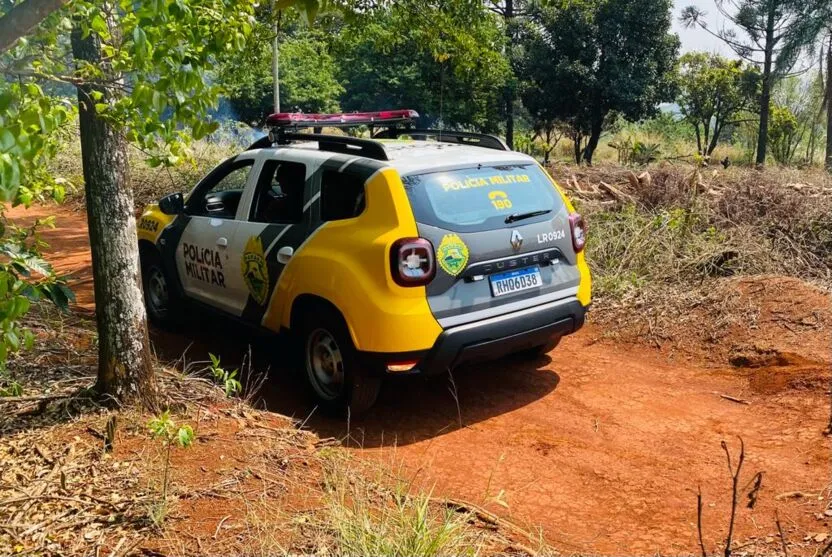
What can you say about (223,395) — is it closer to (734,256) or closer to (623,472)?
(623,472)

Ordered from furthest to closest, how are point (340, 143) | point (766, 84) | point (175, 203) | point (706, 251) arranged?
point (766, 84), point (706, 251), point (175, 203), point (340, 143)

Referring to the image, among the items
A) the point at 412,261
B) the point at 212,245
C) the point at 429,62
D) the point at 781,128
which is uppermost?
the point at 429,62

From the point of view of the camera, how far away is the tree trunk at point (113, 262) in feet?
12.9

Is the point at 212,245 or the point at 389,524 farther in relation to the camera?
the point at 212,245

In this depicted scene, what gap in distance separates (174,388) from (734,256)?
18.1 feet

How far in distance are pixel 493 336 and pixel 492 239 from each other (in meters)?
0.61

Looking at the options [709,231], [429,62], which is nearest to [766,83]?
[429,62]

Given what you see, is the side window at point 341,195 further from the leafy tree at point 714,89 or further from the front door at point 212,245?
the leafy tree at point 714,89

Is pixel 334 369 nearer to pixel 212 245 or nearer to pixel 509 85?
pixel 212 245

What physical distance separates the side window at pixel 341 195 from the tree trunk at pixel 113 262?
4.26 feet

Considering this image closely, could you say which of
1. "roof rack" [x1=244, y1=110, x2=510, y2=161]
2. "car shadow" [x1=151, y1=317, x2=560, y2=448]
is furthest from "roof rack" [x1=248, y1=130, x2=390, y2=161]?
"car shadow" [x1=151, y1=317, x2=560, y2=448]

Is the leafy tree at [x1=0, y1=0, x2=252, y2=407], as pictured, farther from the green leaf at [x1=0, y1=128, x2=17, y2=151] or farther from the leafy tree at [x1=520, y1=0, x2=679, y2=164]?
the leafy tree at [x1=520, y1=0, x2=679, y2=164]

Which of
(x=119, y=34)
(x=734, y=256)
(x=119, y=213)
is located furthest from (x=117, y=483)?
(x=734, y=256)

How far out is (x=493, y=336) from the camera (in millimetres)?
4578
